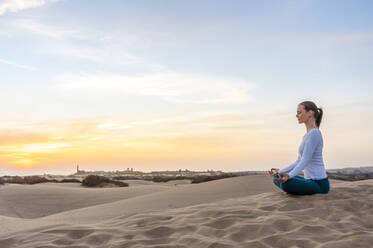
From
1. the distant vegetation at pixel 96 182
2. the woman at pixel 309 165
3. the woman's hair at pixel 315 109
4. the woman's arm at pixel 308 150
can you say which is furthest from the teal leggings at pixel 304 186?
the distant vegetation at pixel 96 182

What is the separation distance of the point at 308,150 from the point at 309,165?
1.28 ft

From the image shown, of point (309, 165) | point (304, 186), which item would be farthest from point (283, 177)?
point (309, 165)

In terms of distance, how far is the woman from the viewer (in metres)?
5.22

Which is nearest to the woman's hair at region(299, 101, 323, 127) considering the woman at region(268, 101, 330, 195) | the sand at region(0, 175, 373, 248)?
the woman at region(268, 101, 330, 195)

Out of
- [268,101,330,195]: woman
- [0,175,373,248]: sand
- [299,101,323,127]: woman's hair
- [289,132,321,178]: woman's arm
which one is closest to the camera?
[0,175,373,248]: sand

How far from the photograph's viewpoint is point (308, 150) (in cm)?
512

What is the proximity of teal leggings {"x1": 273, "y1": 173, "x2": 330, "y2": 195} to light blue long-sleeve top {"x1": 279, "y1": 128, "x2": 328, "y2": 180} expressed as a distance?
0.10 meters

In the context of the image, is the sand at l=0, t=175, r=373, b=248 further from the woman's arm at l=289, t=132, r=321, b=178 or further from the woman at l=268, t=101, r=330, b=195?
the woman's arm at l=289, t=132, r=321, b=178

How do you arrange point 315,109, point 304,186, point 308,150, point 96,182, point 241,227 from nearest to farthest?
1. point 241,227
2. point 308,150
3. point 304,186
4. point 315,109
5. point 96,182

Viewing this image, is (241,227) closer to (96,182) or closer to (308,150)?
(308,150)

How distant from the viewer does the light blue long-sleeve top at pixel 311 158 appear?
511 cm

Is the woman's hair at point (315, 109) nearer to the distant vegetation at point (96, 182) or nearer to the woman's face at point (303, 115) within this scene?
the woman's face at point (303, 115)

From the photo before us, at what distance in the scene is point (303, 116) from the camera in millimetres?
5395

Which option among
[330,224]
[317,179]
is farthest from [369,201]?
[330,224]
